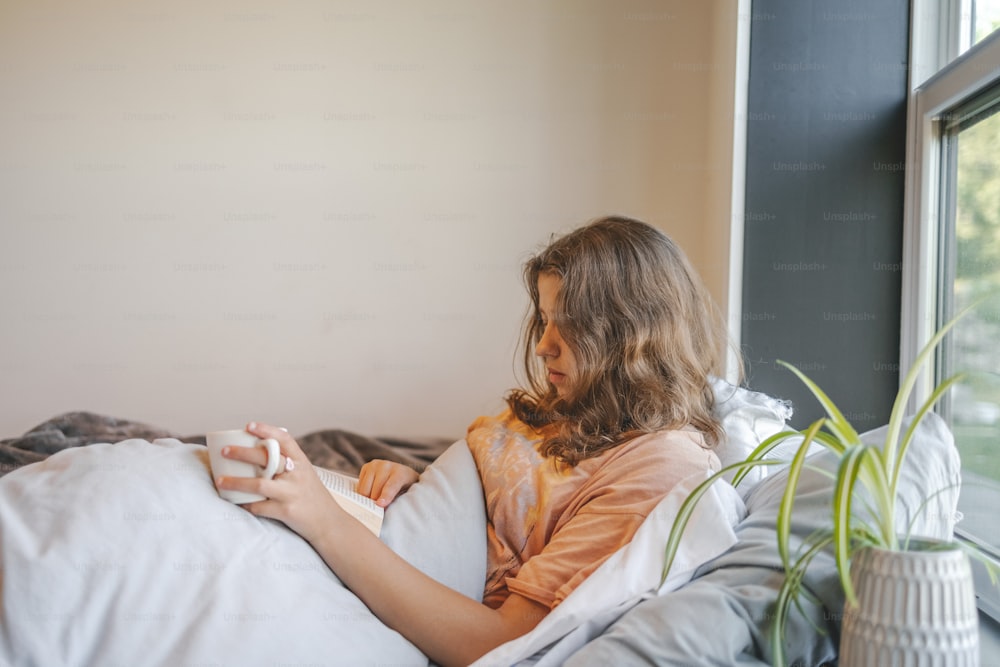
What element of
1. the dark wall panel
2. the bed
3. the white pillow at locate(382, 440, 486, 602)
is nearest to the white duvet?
the bed

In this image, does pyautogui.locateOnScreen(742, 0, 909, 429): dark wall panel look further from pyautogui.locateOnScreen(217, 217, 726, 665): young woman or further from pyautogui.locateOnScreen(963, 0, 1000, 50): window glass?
pyautogui.locateOnScreen(217, 217, 726, 665): young woman

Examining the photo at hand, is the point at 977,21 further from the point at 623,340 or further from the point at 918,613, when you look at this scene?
the point at 918,613

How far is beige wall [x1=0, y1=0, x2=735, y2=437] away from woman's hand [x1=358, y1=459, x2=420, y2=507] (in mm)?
1500

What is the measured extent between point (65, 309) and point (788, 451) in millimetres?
2560

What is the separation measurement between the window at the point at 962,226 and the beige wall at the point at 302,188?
3.62ft

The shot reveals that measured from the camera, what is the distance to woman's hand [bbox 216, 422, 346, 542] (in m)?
1.00

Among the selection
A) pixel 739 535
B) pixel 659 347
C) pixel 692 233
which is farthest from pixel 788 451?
pixel 692 233

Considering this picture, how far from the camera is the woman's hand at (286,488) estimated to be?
997 millimetres

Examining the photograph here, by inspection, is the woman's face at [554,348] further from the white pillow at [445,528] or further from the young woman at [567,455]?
the white pillow at [445,528]

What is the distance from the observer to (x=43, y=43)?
9.68 ft

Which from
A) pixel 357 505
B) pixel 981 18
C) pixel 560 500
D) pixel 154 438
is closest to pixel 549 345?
pixel 560 500

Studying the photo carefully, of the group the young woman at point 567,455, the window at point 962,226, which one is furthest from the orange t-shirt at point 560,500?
the window at point 962,226

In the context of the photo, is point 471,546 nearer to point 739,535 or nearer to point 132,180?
point 739,535

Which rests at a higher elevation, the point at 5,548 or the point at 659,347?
the point at 659,347
